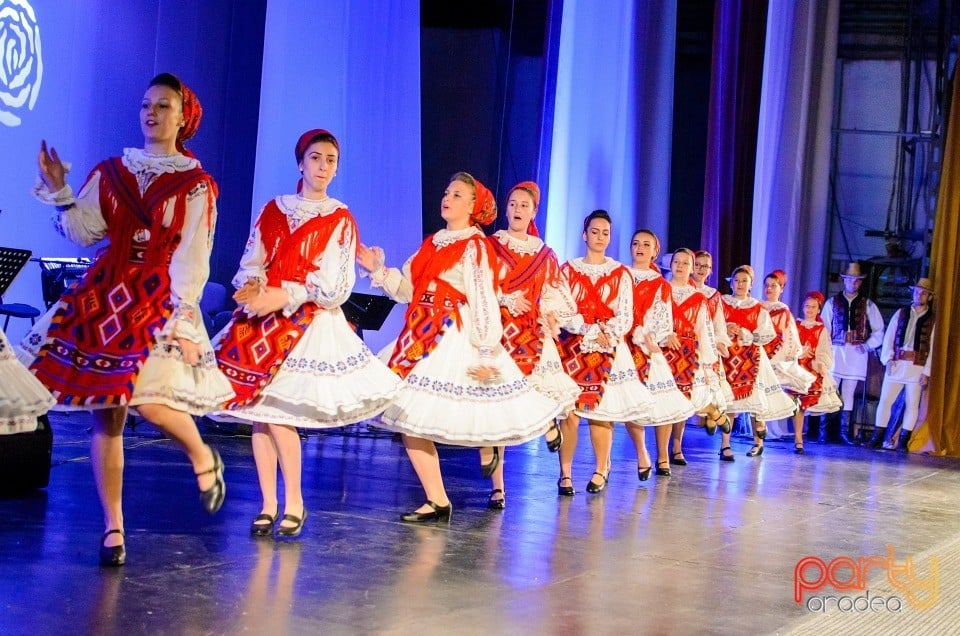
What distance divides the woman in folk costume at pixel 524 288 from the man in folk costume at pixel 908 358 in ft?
20.0

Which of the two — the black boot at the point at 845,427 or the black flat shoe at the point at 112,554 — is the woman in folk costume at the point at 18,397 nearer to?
the black flat shoe at the point at 112,554

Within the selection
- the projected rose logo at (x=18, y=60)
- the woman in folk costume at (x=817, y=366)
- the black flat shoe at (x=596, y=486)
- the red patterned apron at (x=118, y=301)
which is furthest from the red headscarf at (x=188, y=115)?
the woman in folk costume at (x=817, y=366)

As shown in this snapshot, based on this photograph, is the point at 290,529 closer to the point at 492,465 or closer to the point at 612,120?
the point at 492,465

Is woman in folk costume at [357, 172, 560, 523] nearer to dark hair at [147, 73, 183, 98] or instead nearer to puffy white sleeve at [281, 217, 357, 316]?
puffy white sleeve at [281, 217, 357, 316]

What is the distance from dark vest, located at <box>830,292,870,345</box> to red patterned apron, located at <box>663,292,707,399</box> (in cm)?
411

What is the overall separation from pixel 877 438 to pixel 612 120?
3.79 metres

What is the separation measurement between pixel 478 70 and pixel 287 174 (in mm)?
2707

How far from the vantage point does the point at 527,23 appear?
→ 383 inches

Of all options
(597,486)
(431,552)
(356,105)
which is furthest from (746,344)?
(431,552)

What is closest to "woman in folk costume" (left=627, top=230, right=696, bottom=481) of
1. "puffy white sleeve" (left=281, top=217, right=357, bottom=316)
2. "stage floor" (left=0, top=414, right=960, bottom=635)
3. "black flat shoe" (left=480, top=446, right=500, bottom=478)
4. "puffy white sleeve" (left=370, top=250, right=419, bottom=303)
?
"stage floor" (left=0, top=414, right=960, bottom=635)

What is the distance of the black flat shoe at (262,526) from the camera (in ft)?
12.2

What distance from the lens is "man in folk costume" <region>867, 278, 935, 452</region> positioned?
10.2m

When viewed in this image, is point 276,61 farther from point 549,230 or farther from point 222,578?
point 222,578

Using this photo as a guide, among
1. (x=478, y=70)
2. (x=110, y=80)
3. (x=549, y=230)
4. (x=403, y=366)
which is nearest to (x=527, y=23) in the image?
(x=478, y=70)
